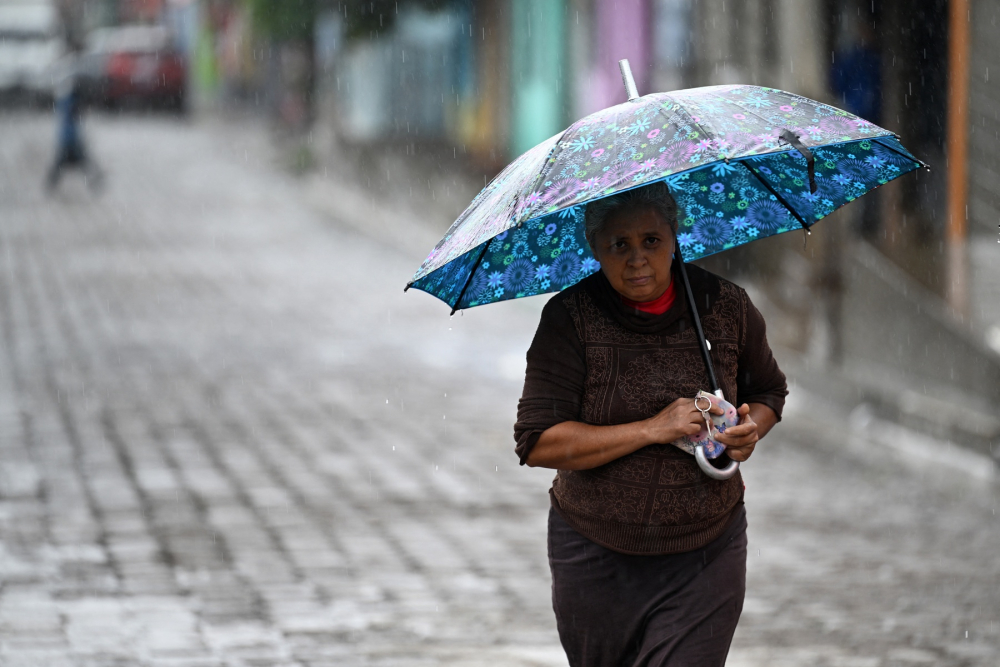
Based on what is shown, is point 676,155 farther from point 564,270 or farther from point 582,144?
point 564,270

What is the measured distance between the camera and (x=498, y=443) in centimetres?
882

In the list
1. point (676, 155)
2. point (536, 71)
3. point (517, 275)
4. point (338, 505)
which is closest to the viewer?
point (676, 155)

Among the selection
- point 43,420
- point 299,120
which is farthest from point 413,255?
point 299,120

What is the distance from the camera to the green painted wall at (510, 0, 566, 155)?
21.6 m

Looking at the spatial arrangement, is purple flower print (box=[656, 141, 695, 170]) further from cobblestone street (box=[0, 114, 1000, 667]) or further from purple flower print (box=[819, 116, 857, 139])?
cobblestone street (box=[0, 114, 1000, 667])

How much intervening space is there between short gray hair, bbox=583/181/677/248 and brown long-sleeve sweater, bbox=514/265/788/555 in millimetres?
151

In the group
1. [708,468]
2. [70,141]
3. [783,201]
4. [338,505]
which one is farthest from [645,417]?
[70,141]

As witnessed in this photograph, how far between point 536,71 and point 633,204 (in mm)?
19808

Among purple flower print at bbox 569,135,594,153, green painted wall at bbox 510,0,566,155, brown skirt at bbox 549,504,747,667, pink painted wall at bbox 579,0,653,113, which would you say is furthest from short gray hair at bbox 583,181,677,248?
green painted wall at bbox 510,0,566,155

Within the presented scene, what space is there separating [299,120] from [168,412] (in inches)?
804

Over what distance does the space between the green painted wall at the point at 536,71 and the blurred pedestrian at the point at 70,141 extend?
6797mm

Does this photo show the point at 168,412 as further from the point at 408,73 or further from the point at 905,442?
the point at 408,73

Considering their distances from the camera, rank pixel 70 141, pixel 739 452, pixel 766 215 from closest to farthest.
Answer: pixel 739 452
pixel 766 215
pixel 70 141

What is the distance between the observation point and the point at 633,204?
10.3 feet
